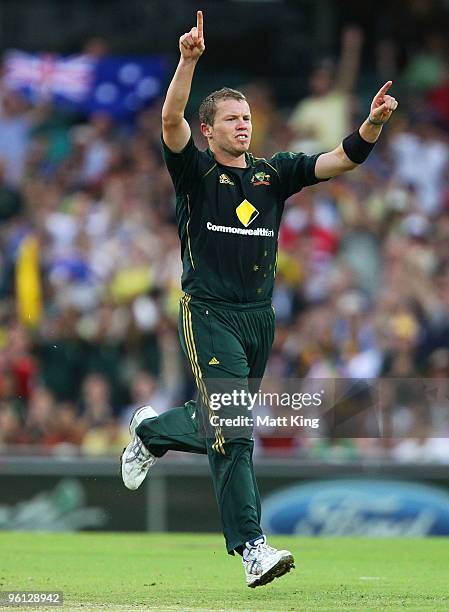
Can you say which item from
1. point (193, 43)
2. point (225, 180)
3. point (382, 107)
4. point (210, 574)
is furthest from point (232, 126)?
point (210, 574)

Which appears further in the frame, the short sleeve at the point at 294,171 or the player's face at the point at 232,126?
the short sleeve at the point at 294,171

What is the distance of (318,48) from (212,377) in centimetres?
1334

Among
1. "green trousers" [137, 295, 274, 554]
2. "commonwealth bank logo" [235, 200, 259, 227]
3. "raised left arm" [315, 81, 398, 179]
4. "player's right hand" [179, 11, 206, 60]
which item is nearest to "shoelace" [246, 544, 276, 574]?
"green trousers" [137, 295, 274, 554]

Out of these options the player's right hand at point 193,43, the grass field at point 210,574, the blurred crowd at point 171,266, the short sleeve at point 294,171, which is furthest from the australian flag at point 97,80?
the player's right hand at point 193,43

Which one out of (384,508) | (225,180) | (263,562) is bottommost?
(384,508)

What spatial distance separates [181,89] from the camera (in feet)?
25.6

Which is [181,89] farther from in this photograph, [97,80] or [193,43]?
[97,80]

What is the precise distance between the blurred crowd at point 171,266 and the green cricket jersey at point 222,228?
4.58 meters

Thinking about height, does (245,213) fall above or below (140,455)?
above

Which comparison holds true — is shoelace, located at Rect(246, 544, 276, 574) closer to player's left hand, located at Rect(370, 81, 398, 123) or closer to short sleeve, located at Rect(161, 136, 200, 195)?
short sleeve, located at Rect(161, 136, 200, 195)

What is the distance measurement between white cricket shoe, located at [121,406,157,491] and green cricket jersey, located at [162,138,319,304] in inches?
41.3

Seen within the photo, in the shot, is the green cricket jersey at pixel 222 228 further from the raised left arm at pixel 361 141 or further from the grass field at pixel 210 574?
the grass field at pixel 210 574

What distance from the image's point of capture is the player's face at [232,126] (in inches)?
323

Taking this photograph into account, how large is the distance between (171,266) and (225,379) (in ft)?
27.2
